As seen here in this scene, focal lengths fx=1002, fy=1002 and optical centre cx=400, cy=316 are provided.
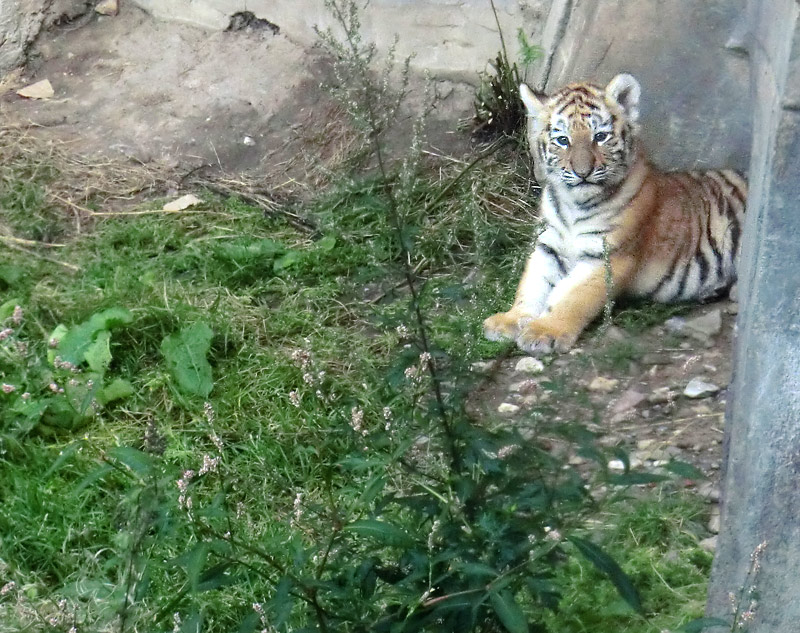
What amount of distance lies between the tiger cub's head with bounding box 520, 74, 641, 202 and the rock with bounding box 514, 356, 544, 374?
75cm

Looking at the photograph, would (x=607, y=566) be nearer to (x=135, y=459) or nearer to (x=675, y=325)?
(x=135, y=459)

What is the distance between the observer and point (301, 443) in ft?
11.2

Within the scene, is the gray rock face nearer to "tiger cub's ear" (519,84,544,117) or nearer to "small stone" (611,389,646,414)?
"tiger cub's ear" (519,84,544,117)

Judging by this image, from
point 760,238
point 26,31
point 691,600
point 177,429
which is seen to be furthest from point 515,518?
point 26,31

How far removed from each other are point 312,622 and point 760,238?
A: 1.08 meters

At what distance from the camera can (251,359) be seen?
3.84 meters

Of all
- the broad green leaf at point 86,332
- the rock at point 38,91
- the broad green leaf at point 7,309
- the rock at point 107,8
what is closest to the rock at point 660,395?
the broad green leaf at point 86,332

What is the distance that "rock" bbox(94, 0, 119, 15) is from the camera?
21.2ft

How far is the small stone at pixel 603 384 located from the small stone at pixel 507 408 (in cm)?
29

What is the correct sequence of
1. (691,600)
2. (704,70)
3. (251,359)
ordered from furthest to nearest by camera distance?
(704,70), (251,359), (691,600)

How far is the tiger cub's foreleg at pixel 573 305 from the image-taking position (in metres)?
3.96

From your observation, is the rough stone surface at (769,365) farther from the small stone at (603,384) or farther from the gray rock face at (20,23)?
the gray rock face at (20,23)

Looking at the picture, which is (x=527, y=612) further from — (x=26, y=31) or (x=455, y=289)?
(x=26, y=31)

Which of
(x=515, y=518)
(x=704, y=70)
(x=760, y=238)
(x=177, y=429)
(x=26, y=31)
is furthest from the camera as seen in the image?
(x=26, y=31)
